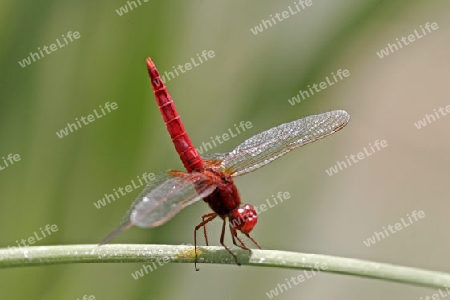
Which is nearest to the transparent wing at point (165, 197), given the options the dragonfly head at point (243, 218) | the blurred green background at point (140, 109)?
the dragonfly head at point (243, 218)

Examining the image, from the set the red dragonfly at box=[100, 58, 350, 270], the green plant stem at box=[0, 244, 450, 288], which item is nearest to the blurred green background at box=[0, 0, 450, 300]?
the red dragonfly at box=[100, 58, 350, 270]

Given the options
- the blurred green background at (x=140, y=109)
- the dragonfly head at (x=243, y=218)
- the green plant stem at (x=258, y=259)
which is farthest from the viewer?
the blurred green background at (x=140, y=109)

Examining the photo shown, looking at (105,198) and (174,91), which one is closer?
(105,198)

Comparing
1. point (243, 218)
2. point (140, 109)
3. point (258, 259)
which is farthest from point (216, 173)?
point (258, 259)

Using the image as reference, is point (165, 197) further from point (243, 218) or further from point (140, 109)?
point (140, 109)

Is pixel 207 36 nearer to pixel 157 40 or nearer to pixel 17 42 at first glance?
pixel 157 40

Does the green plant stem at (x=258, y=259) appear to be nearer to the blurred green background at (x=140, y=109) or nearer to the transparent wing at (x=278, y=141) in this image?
the transparent wing at (x=278, y=141)

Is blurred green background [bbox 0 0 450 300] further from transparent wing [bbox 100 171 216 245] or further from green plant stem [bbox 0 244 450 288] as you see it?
green plant stem [bbox 0 244 450 288]

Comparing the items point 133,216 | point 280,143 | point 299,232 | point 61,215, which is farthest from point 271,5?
point 133,216

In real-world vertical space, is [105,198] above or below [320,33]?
below
